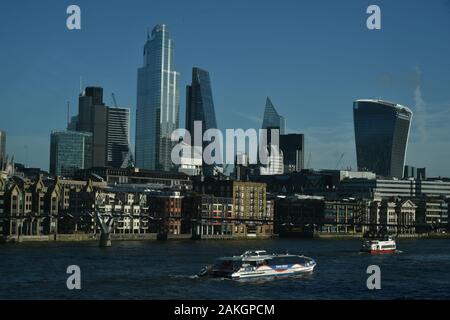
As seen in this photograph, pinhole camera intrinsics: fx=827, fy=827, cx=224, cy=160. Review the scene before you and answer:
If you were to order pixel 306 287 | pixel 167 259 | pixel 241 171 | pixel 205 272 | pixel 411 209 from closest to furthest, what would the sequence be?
pixel 306 287, pixel 205 272, pixel 167 259, pixel 411 209, pixel 241 171

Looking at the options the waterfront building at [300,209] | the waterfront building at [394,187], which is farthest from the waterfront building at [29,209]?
the waterfront building at [394,187]

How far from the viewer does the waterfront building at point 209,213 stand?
9986cm

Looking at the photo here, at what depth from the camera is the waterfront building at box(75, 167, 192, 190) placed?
147 meters

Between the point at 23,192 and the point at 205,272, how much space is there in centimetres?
4983

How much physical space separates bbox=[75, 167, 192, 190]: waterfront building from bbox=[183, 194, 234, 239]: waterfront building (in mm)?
39123

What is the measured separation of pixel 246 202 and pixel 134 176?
1710 inches

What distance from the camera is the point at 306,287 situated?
37.8 meters

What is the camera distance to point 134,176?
149875mm

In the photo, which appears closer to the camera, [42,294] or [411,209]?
[42,294]

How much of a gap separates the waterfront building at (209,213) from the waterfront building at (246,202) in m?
1.93
